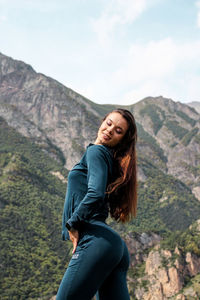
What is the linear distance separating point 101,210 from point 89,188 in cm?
26

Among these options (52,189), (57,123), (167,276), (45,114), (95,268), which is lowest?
(52,189)

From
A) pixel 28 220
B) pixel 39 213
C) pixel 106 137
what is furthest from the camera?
pixel 39 213

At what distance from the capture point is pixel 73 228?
270 cm

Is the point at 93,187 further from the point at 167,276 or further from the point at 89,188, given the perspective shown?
the point at 167,276

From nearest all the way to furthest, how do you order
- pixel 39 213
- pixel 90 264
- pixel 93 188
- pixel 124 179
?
pixel 90 264 → pixel 93 188 → pixel 124 179 → pixel 39 213

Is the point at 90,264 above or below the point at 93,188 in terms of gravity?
below

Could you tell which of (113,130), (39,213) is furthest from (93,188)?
(39,213)

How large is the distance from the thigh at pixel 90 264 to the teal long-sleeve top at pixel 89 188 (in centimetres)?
14

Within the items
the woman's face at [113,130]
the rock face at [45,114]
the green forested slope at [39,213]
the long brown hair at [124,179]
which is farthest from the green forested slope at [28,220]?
the woman's face at [113,130]

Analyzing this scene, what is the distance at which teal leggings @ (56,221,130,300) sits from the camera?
8.30 ft

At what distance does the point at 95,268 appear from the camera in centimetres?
257

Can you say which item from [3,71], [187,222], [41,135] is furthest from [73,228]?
[3,71]

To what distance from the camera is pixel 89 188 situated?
2711 millimetres

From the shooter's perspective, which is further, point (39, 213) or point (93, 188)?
point (39, 213)
